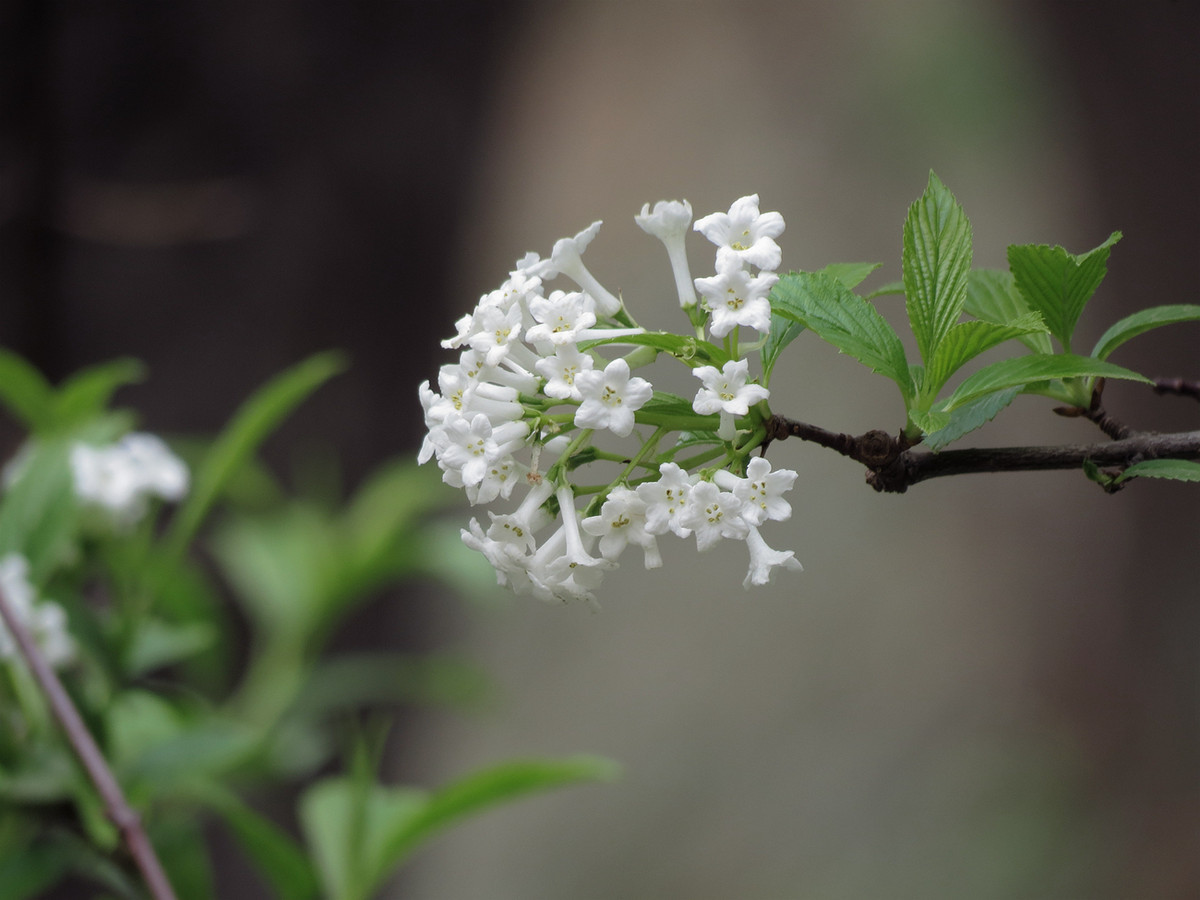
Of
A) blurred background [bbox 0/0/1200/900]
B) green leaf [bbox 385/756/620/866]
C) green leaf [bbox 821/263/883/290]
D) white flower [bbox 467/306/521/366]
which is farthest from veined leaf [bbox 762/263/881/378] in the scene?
blurred background [bbox 0/0/1200/900]

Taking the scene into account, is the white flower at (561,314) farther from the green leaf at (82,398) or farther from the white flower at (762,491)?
the green leaf at (82,398)

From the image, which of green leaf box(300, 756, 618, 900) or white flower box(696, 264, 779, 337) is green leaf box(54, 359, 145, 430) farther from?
white flower box(696, 264, 779, 337)

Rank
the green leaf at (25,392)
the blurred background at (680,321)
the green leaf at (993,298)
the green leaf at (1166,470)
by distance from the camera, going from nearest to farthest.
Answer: the green leaf at (1166,470) → the green leaf at (993,298) → the green leaf at (25,392) → the blurred background at (680,321)

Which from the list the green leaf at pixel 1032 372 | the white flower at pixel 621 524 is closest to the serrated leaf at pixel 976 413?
the green leaf at pixel 1032 372

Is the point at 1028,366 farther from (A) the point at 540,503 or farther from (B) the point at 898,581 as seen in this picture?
(B) the point at 898,581

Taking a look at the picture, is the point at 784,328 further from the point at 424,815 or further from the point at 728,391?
the point at 424,815

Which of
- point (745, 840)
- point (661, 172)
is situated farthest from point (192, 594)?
point (661, 172)

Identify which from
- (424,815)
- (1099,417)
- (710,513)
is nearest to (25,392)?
(424,815)

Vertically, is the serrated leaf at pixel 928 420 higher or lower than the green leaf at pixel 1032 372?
Result: lower
